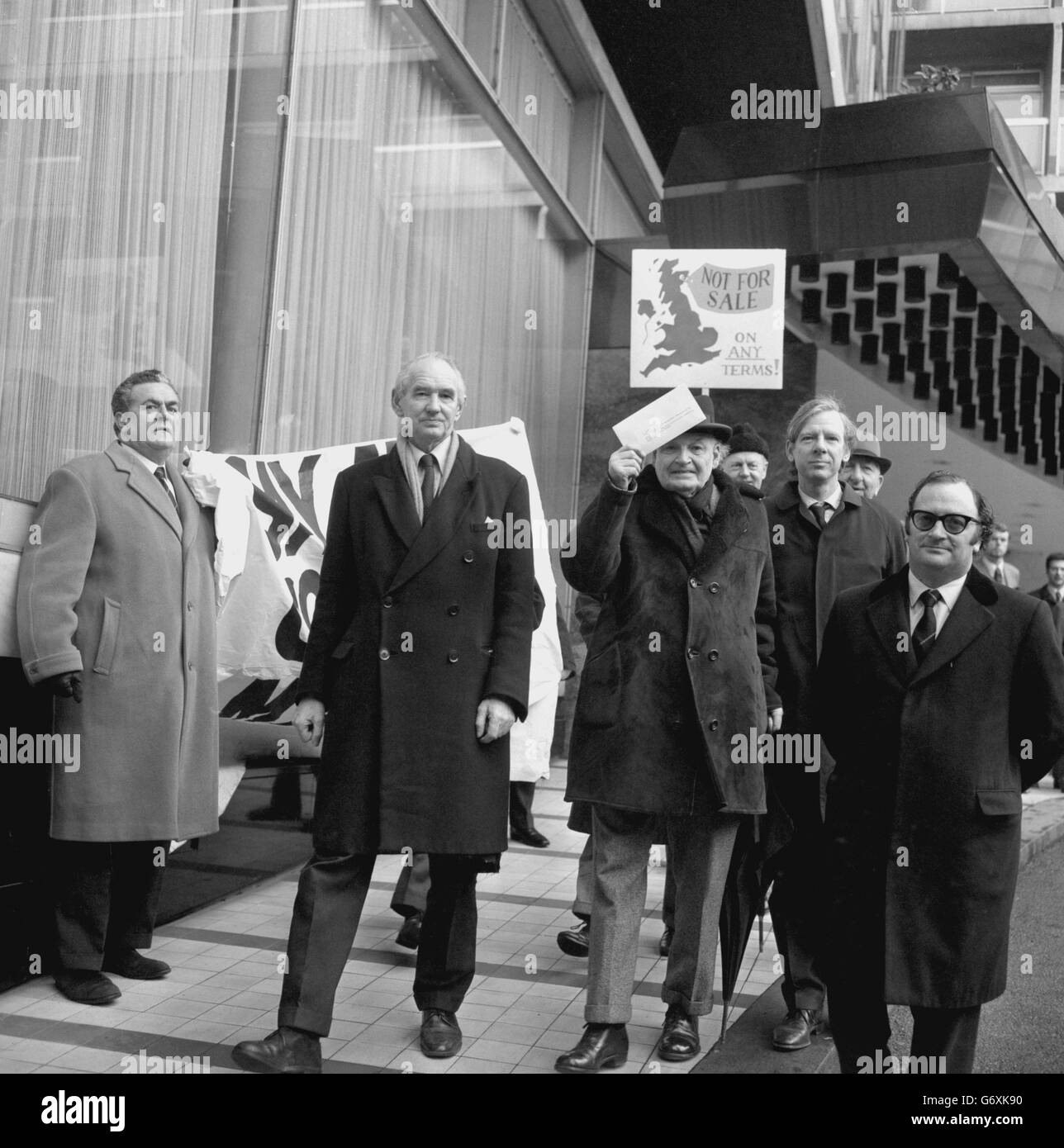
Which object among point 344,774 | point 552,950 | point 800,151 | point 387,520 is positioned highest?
point 800,151

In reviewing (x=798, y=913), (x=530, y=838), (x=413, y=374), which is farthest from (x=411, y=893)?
(x=530, y=838)

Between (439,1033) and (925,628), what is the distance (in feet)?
6.13

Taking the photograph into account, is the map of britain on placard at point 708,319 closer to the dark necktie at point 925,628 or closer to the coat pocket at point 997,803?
the dark necktie at point 925,628

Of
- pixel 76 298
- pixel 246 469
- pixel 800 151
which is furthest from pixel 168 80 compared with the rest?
pixel 800 151

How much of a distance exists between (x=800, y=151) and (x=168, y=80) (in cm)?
628

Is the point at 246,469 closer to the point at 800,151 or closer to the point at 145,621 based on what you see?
the point at 145,621

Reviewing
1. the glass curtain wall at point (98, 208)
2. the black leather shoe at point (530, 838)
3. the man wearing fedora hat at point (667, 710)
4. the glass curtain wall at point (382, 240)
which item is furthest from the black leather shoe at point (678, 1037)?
the black leather shoe at point (530, 838)

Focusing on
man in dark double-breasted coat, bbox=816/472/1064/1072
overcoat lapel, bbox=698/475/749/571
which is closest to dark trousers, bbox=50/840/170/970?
overcoat lapel, bbox=698/475/749/571

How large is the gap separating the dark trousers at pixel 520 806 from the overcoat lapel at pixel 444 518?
13.3ft

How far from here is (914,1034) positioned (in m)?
3.59

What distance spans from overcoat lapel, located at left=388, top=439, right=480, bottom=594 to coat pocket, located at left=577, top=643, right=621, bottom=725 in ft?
2.04
